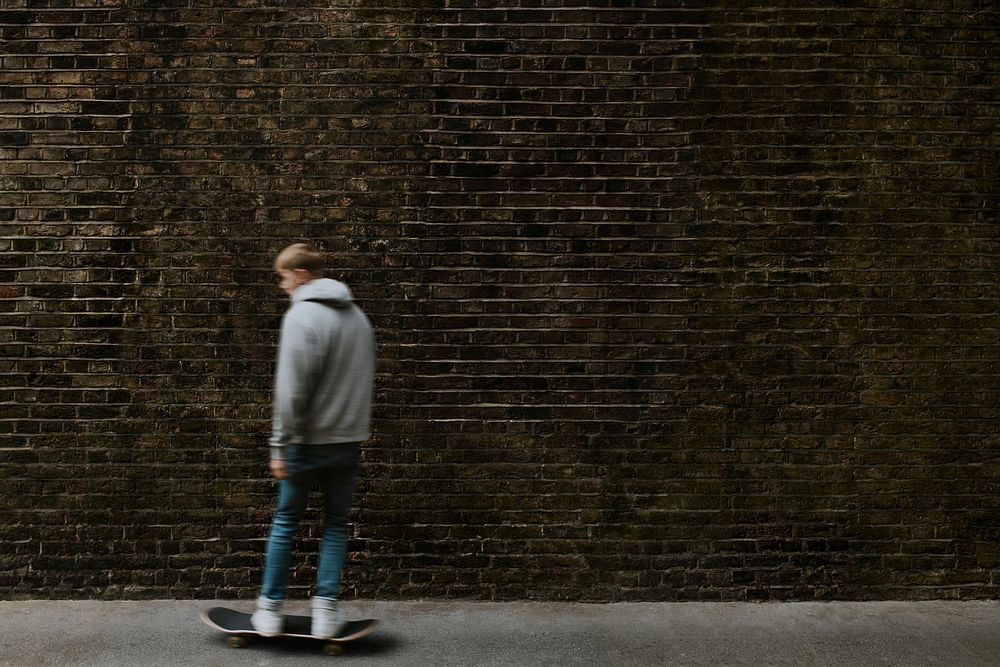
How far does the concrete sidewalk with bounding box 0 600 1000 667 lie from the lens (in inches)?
162

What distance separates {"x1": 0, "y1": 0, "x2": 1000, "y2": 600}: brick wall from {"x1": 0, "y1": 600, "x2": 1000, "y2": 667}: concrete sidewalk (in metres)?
0.18

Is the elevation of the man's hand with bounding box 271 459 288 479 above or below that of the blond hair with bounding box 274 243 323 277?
below

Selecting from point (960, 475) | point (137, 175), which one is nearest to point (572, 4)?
point (137, 175)

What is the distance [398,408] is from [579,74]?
2.20m

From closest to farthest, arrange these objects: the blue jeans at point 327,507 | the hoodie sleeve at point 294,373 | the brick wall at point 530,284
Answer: the hoodie sleeve at point 294,373, the blue jeans at point 327,507, the brick wall at point 530,284

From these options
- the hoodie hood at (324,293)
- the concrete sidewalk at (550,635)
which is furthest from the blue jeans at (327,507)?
the hoodie hood at (324,293)

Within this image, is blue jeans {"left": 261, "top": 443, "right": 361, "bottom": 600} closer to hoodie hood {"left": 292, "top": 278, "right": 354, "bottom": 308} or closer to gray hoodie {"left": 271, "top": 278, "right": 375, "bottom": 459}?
gray hoodie {"left": 271, "top": 278, "right": 375, "bottom": 459}

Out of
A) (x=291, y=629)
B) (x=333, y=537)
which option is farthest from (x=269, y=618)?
(x=333, y=537)

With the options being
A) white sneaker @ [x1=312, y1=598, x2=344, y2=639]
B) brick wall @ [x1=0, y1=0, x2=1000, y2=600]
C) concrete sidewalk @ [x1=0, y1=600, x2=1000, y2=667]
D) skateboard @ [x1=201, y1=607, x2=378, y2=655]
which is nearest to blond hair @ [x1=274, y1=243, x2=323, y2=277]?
brick wall @ [x1=0, y1=0, x2=1000, y2=600]

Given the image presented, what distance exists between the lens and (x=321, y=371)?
4.04 m

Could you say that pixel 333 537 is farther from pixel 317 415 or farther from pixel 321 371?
pixel 321 371

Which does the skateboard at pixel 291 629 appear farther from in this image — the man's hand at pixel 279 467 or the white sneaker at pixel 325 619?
the man's hand at pixel 279 467

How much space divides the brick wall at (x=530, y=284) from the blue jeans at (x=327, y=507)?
2.34 feet

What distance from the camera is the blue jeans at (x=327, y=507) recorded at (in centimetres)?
408
